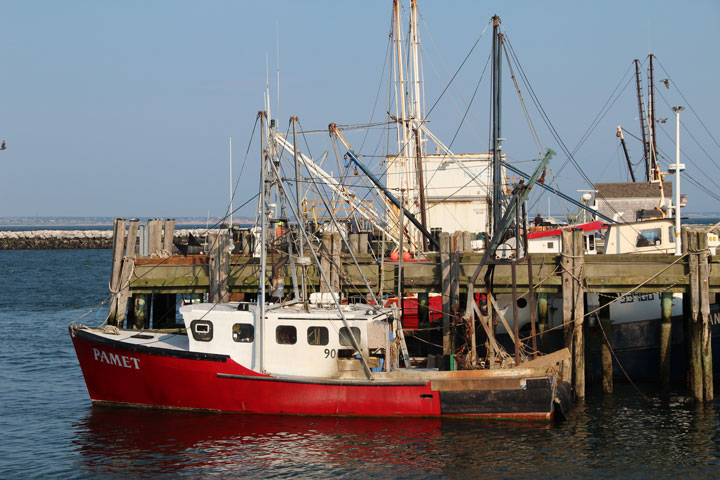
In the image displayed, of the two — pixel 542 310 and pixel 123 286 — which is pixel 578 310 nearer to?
pixel 542 310

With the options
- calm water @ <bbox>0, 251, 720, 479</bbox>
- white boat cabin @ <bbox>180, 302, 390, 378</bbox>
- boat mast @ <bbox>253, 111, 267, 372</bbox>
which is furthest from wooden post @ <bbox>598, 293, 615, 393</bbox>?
boat mast @ <bbox>253, 111, 267, 372</bbox>

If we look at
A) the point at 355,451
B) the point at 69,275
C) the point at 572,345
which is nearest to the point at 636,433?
the point at 572,345

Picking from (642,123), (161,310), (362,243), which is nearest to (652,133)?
(642,123)

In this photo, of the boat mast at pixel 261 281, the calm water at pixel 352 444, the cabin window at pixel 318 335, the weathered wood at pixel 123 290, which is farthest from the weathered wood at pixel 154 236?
the cabin window at pixel 318 335

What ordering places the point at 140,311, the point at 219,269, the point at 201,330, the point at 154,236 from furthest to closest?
1. the point at 154,236
2. the point at 140,311
3. the point at 219,269
4. the point at 201,330

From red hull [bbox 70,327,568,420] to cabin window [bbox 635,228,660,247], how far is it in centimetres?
670

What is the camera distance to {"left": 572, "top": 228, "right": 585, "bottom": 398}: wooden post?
19672 millimetres

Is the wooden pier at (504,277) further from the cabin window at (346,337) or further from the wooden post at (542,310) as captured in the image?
the cabin window at (346,337)

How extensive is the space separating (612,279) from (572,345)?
6.45 feet

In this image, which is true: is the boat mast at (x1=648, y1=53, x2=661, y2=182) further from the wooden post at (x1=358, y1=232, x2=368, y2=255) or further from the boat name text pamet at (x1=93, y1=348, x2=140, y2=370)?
the boat name text pamet at (x1=93, y1=348, x2=140, y2=370)

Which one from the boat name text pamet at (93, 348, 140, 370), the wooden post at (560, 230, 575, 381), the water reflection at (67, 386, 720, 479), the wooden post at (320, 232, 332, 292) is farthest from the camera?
the wooden post at (320, 232, 332, 292)

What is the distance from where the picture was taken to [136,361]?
19.2 meters

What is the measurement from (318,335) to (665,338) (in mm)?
9174

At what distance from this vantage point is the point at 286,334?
18484mm
